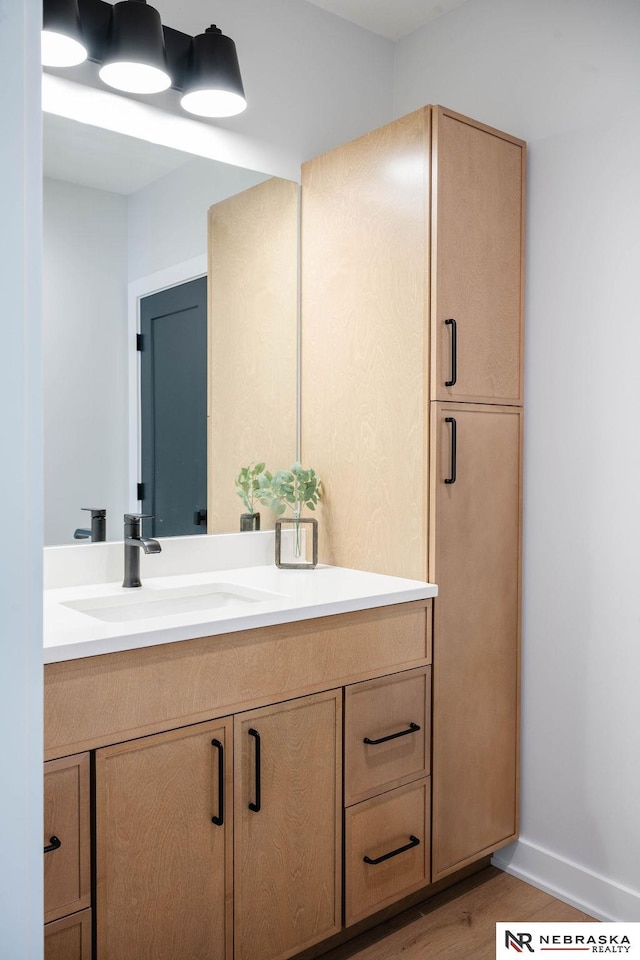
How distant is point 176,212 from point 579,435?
127 cm

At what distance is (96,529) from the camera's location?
1908 mm

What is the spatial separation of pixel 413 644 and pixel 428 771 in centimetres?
34

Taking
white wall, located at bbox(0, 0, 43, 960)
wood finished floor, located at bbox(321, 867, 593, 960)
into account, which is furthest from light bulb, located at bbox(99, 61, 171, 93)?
wood finished floor, located at bbox(321, 867, 593, 960)

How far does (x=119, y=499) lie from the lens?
1960mm

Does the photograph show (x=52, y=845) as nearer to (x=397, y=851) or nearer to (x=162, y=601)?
(x=162, y=601)

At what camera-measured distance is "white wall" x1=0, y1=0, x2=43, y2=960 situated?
619mm

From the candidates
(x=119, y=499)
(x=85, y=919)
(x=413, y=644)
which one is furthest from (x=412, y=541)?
(x=85, y=919)

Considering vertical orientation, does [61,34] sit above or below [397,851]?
above

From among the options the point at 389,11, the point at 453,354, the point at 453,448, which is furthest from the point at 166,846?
the point at 389,11

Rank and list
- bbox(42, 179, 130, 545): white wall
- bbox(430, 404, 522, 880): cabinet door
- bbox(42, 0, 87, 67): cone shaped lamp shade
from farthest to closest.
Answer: bbox(430, 404, 522, 880): cabinet door
bbox(42, 179, 130, 545): white wall
bbox(42, 0, 87, 67): cone shaped lamp shade

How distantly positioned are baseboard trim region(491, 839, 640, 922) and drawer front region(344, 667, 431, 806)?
52cm

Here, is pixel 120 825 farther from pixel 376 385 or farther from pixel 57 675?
pixel 376 385

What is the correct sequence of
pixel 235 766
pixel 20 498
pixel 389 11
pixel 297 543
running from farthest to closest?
pixel 389 11 < pixel 297 543 < pixel 235 766 < pixel 20 498

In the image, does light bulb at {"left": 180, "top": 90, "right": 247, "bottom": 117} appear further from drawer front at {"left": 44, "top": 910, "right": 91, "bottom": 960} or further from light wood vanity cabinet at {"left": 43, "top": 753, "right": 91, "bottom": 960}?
drawer front at {"left": 44, "top": 910, "right": 91, "bottom": 960}
